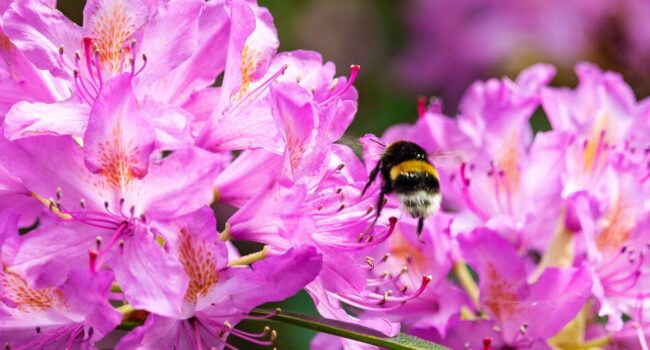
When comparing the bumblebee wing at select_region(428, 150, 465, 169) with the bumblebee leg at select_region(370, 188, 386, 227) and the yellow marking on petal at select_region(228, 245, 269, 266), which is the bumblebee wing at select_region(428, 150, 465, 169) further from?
the yellow marking on petal at select_region(228, 245, 269, 266)

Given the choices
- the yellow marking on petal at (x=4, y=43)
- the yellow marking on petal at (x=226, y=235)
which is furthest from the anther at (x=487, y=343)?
the yellow marking on petal at (x=4, y=43)

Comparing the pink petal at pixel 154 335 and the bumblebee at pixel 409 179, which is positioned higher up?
the bumblebee at pixel 409 179

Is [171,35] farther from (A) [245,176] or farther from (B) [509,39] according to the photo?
(B) [509,39]

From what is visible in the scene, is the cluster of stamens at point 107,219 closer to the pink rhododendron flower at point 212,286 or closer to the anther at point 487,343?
the pink rhododendron flower at point 212,286

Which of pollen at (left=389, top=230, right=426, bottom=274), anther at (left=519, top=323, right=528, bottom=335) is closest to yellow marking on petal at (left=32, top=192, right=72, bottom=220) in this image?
pollen at (left=389, top=230, right=426, bottom=274)

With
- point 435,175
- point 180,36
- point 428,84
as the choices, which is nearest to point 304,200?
point 180,36

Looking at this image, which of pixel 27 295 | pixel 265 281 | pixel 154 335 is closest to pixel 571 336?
pixel 265 281

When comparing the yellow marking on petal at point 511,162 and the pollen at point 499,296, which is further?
the yellow marking on petal at point 511,162
